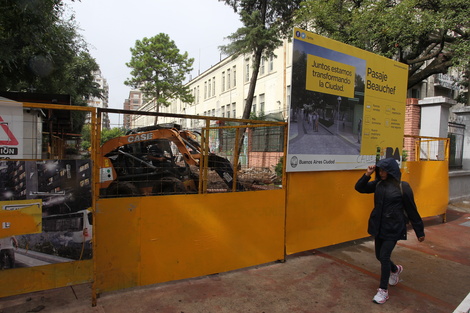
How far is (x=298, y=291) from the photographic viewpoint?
373cm

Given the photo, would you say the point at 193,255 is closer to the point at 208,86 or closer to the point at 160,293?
the point at 160,293

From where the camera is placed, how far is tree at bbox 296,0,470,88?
37.9ft

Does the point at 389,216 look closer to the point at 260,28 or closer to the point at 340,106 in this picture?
the point at 340,106

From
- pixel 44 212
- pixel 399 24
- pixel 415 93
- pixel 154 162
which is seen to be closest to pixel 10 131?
pixel 44 212

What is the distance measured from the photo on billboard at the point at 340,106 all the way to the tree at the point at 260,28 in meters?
10.0

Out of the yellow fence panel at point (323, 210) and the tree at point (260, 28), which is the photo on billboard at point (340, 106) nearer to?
the yellow fence panel at point (323, 210)

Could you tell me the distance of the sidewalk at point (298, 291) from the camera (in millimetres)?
3270

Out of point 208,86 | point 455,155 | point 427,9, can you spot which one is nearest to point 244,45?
point 427,9

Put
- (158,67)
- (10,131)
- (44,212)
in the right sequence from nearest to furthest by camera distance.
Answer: (10,131)
(44,212)
(158,67)

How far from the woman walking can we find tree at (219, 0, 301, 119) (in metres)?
12.8

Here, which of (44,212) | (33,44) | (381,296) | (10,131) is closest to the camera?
(10,131)

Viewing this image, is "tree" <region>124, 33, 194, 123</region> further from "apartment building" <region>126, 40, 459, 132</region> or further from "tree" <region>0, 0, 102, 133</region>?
"tree" <region>0, 0, 102, 133</region>

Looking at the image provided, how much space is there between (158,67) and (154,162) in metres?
23.9

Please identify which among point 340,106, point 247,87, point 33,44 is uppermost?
point 247,87
